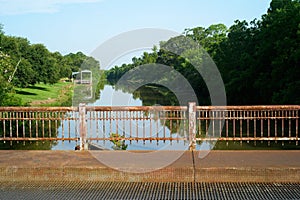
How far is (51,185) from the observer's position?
20.5 feet

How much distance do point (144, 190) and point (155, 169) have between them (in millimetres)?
514

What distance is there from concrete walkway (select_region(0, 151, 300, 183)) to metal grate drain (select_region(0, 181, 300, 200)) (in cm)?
12

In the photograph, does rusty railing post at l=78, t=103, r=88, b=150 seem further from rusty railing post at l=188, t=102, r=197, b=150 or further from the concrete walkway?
rusty railing post at l=188, t=102, r=197, b=150

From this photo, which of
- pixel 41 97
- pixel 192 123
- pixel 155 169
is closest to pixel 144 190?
pixel 155 169

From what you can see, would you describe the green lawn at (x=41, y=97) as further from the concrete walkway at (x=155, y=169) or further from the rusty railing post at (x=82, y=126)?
the concrete walkway at (x=155, y=169)

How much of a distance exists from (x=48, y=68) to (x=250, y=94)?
31.2m

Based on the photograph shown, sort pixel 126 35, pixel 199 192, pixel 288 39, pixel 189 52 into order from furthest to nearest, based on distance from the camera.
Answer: pixel 189 52 → pixel 288 39 → pixel 126 35 → pixel 199 192

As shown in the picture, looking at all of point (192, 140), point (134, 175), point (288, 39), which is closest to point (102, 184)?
point (134, 175)

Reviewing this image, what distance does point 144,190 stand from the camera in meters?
5.95

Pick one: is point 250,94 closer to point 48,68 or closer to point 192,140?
point 192,140

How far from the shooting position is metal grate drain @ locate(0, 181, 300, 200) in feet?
18.5

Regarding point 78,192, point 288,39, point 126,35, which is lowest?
point 78,192

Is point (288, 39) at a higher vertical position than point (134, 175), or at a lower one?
higher

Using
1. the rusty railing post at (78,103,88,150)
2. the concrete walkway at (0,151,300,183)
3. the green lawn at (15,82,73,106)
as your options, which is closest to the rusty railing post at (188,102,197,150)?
the concrete walkway at (0,151,300,183)
